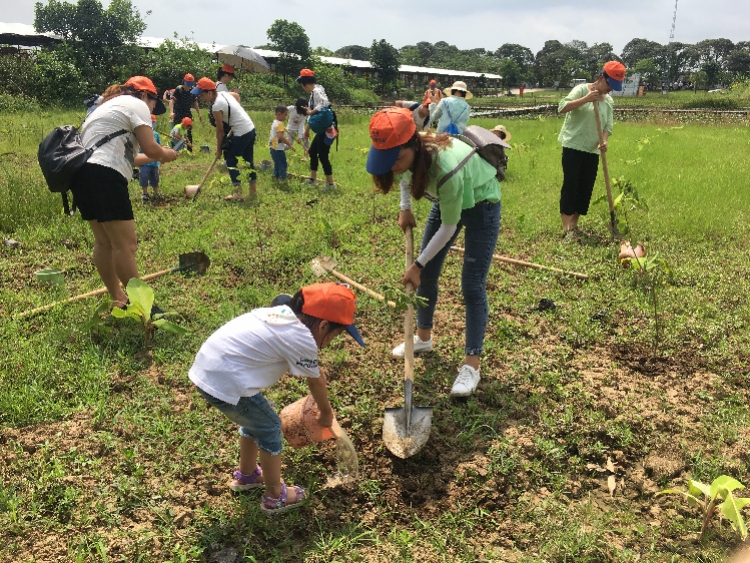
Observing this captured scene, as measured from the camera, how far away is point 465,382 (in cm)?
322

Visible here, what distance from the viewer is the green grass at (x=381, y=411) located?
2311 mm

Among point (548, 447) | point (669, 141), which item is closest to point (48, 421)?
point (548, 447)

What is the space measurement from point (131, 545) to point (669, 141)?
13740 mm

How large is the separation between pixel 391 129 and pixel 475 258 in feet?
3.34

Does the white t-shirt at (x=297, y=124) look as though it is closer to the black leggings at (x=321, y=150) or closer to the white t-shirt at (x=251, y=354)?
the black leggings at (x=321, y=150)

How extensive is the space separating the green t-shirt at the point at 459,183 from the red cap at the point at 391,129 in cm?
28

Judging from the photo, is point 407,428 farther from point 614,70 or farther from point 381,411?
point 614,70

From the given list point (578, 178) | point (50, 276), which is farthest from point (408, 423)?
point (578, 178)

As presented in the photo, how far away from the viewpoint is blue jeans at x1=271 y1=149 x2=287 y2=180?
8539mm

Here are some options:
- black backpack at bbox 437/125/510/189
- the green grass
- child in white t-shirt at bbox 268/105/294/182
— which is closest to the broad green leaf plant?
the green grass

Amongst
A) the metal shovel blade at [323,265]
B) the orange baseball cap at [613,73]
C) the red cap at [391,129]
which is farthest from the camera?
the orange baseball cap at [613,73]

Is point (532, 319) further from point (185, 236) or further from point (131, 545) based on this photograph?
point (185, 236)

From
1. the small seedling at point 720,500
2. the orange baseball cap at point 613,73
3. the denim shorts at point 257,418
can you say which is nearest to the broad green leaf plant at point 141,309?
the denim shorts at point 257,418

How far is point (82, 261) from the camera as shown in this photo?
5.10 m
